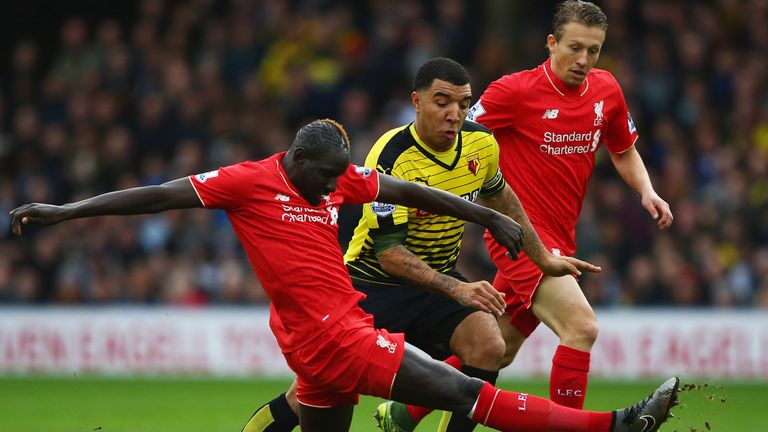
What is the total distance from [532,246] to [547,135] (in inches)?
37.0

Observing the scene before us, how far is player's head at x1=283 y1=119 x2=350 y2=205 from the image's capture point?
6.82m

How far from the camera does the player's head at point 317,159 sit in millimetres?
6824

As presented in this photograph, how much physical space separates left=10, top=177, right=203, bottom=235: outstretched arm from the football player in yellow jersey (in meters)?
1.31

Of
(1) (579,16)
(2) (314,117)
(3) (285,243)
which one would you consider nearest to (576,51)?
(1) (579,16)

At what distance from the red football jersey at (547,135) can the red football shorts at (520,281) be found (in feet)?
0.74

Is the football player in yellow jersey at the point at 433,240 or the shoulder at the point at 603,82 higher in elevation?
the shoulder at the point at 603,82

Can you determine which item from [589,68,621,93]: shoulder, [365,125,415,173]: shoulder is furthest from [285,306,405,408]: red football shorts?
[589,68,621,93]: shoulder

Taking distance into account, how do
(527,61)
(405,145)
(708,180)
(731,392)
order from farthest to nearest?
(527,61) < (708,180) < (731,392) < (405,145)

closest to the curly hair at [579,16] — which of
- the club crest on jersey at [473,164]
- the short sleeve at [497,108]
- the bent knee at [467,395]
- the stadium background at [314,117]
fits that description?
the short sleeve at [497,108]

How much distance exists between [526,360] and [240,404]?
442 centimetres

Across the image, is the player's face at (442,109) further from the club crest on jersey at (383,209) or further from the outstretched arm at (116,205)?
the outstretched arm at (116,205)

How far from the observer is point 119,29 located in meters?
21.3

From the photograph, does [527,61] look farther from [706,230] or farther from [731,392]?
[731,392]

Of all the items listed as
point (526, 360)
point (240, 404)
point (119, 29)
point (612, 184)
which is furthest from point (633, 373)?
point (119, 29)
